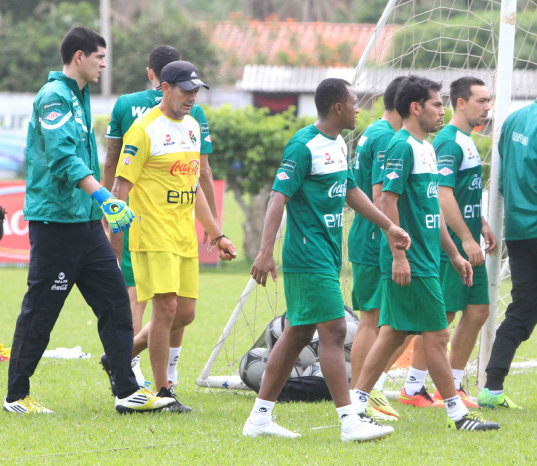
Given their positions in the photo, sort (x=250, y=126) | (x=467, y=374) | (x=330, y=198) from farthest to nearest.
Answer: (x=250, y=126)
(x=467, y=374)
(x=330, y=198)

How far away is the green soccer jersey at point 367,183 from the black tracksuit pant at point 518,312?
0.97 metres

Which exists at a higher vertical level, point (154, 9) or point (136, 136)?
point (154, 9)

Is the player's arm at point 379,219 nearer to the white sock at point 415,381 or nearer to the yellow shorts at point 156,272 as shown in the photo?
the yellow shorts at point 156,272

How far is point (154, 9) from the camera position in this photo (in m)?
41.8

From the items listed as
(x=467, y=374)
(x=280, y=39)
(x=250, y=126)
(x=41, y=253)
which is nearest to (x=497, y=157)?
(x=467, y=374)

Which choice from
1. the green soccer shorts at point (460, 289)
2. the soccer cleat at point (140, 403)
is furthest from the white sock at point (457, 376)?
the soccer cleat at point (140, 403)

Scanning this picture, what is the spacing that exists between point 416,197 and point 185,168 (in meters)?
1.47

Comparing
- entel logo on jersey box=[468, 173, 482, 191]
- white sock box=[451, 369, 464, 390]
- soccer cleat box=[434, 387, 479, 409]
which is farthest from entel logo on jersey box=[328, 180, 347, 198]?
white sock box=[451, 369, 464, 390]

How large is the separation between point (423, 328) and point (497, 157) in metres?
1.94

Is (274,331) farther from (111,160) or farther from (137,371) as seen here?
(111,160)

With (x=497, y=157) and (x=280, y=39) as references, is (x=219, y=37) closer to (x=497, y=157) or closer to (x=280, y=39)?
(x=280, y=39)

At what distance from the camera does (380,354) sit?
577 centimetres

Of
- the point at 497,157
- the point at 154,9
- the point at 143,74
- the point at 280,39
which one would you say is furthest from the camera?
the point at 154,9

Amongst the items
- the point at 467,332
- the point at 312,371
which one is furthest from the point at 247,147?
the point at 467,332
